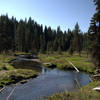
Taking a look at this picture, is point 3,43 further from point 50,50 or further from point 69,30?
point 69,30

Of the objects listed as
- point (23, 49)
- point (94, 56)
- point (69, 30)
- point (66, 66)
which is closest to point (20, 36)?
point (23, 49)

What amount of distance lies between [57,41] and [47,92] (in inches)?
3651

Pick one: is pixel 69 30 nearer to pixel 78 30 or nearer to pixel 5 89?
pixel 78 30

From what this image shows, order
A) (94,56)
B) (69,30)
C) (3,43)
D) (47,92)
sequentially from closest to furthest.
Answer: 1. (47,92)
2. (94,56)
3. (3,43)
4. (69,30)

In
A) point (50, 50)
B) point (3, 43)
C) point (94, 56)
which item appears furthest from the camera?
point (50, 50)

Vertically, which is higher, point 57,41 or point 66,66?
point 57,41

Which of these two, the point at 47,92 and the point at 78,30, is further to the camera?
the point at 78,30

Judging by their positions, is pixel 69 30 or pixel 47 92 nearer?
pixel 47 92

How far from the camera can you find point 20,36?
112 m

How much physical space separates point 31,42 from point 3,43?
55.0 m

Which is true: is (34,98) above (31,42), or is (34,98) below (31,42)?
below

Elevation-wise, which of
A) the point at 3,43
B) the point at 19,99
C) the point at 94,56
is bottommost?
the point at 19,99

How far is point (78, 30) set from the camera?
78.4 metres

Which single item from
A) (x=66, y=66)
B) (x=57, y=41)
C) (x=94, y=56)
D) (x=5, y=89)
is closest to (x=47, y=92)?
(x=5, y=89)
